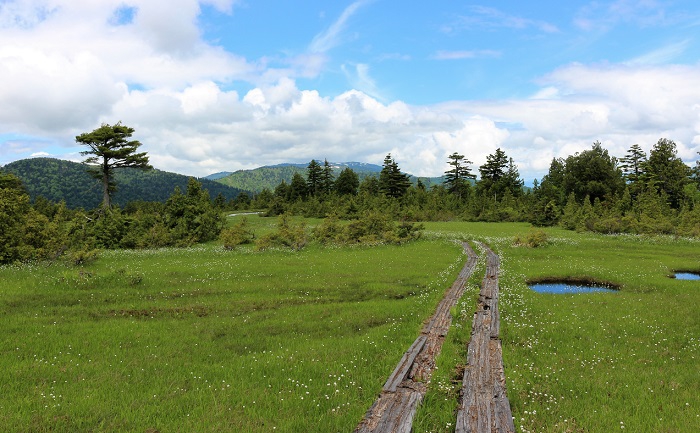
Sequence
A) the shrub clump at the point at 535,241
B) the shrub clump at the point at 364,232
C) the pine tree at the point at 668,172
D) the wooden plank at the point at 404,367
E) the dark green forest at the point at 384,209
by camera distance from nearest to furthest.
A: 1. the wooden plank at the point at 404,367
2. the dark green forest at the point at 384,209
3. the shrub clump at the point at 535,241
4. the shrub clump at the point at 364,232
5. the pine tree at the point at 668,172

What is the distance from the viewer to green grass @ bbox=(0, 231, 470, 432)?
831 centimetres

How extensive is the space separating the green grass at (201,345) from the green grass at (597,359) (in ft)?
8.66

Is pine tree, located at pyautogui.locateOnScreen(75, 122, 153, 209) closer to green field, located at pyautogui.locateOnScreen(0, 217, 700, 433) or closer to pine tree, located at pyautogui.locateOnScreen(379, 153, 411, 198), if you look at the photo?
green field, located at pyautogui.locateOnScreen(0, 217, 700, 433)

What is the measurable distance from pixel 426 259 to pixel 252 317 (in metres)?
20.8

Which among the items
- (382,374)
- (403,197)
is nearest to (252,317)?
(382,374)

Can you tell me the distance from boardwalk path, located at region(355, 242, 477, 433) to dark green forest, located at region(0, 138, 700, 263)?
2705 cm

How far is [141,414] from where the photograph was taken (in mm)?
8227

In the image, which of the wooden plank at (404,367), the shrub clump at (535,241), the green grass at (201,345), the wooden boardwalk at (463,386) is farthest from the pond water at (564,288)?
the wooden plank at (404,367)

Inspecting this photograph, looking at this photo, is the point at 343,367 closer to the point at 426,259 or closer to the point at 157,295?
the point at 157,295

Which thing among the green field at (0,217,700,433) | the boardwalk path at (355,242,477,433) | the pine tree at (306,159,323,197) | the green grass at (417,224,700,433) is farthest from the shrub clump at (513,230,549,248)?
the pine tree at (306,159,323,197)

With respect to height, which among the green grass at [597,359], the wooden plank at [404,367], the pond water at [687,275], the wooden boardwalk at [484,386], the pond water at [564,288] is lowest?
the pond water at [564,288]

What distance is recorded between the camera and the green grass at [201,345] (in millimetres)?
8312

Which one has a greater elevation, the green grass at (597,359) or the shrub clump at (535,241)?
the shrub clump at (535,241)

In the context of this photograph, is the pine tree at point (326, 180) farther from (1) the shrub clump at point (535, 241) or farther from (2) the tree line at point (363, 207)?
(1) the shrub clump at point (535, 241)
